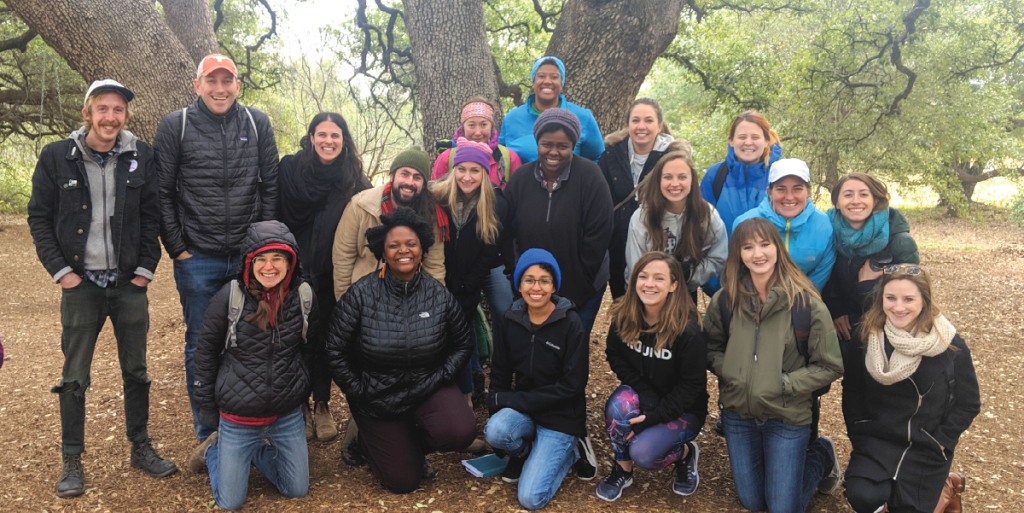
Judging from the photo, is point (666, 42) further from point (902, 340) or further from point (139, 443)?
point (139, 443)

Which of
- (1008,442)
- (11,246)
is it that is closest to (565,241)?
(1008,442)

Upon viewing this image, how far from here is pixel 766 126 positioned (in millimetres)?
3943

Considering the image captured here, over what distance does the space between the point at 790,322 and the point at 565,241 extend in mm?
1333

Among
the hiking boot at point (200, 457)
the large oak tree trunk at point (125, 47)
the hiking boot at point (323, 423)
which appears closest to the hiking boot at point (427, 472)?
the hiking boot at point (323, 423)

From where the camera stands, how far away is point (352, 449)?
388 cm

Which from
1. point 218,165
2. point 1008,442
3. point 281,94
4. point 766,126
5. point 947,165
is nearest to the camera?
point 218,165

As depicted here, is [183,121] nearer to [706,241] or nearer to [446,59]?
[446,59]

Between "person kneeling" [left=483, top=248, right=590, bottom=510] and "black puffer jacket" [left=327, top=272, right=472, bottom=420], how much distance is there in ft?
1.40

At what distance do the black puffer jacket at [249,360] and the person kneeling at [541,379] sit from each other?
118 cm

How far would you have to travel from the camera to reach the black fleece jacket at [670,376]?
11.4 feet

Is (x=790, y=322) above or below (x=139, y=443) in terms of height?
above

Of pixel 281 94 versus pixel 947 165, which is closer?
pixel 947 165

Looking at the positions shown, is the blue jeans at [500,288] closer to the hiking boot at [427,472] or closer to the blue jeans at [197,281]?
the hiking boot at [427,472]

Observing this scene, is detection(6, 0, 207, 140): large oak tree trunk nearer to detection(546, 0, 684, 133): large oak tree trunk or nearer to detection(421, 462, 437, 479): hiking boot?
detection(546, 0, 684, 133): large oak tree trunk
